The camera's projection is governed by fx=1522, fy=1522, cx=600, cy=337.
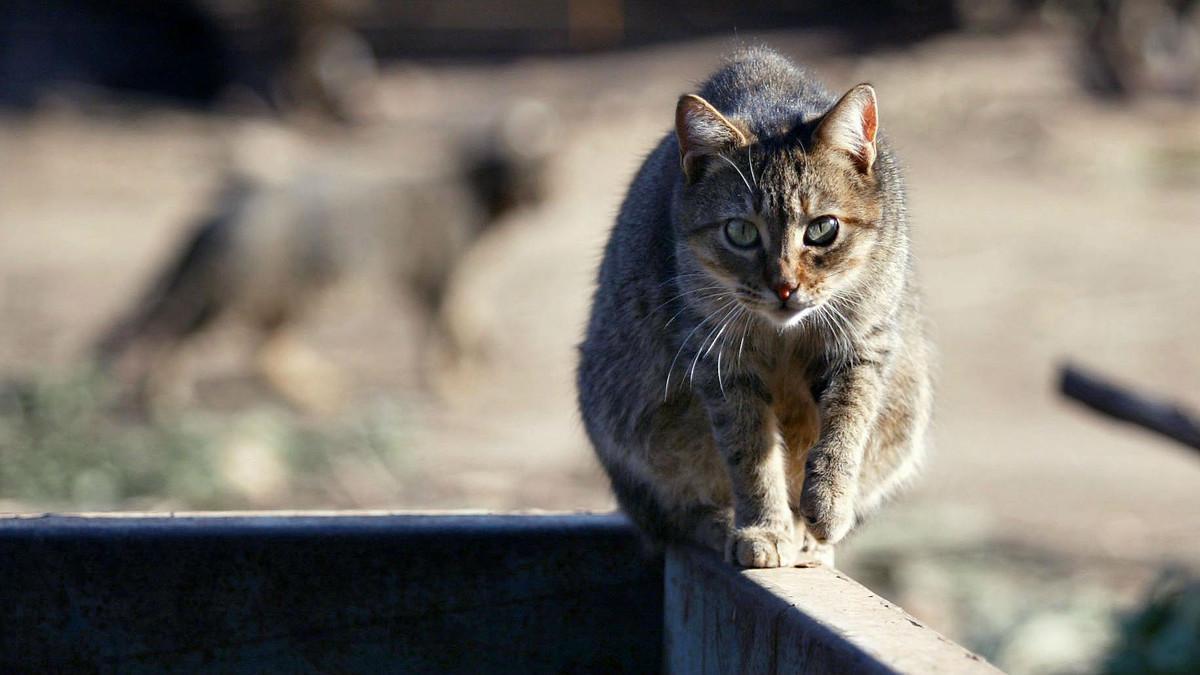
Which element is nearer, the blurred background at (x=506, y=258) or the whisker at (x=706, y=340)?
the whisker at (x=706, y=340)

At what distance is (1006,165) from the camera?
15.2m

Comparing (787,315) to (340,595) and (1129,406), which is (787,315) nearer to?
(340,595)

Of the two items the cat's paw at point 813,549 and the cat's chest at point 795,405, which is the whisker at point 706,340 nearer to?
the cat's chest at point 795,405

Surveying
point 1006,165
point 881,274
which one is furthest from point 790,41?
point 881,274

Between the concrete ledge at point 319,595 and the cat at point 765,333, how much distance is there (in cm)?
24

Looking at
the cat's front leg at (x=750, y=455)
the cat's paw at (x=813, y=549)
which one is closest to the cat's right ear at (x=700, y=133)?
the cat's front leg at (x=750, y=455)

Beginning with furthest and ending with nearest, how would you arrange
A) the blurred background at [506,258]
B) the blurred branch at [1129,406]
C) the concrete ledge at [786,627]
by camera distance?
1. the blurred background at [506,258]
2. the blurred branch at [1129,406]
3. the concrete ledge at [786,627]

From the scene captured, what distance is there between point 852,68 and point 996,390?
26.4ft

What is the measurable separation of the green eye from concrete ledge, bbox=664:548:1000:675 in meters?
0.65

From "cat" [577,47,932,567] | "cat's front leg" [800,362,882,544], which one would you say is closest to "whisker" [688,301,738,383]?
"cat" [577,47,932,567]

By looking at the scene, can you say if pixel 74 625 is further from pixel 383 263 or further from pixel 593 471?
pixel 383 263

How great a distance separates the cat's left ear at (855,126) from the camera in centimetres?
300

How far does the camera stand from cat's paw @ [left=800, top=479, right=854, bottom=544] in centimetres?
308

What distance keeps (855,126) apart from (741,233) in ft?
1.03
